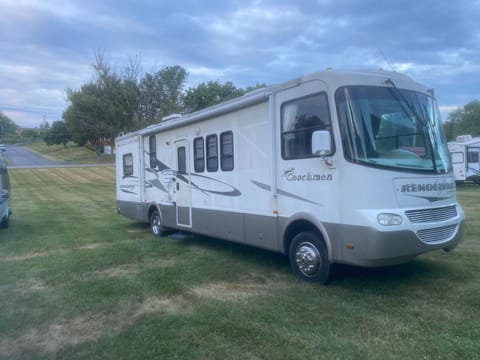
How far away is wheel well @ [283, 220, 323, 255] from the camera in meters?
6.02

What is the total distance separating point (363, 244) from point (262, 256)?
3.14 meters

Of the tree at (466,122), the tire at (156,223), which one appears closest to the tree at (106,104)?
the tire at (156,223)

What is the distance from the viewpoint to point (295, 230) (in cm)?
638

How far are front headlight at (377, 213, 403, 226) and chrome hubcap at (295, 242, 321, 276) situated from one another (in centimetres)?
115

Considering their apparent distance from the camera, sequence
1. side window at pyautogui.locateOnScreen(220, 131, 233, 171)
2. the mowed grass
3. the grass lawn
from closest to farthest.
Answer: the mowed grass
side window at pyautogui.locateOnScreen(220, 131, 233, 171)
the grass lawn

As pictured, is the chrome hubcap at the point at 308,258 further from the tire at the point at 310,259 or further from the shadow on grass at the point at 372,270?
the shadow on grass at the point at 372,270

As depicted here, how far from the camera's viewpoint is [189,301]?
5.58 meters

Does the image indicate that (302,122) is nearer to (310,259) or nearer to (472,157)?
(310,259)

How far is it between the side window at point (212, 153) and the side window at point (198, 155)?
0.21m

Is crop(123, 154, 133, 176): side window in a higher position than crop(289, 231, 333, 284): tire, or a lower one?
higher

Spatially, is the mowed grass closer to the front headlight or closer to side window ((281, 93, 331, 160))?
the front headlight

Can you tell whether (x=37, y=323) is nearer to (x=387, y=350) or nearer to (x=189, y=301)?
(x=189, y=301)

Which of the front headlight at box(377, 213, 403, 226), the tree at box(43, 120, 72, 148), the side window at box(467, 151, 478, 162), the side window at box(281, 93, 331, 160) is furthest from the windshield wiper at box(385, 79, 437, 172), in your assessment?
the tree at box(43, 120, 72, 148)

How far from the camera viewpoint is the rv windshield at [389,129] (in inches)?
210
